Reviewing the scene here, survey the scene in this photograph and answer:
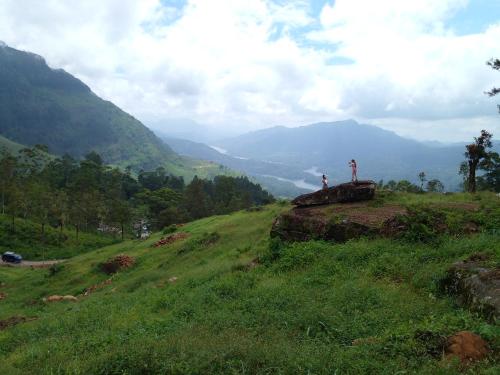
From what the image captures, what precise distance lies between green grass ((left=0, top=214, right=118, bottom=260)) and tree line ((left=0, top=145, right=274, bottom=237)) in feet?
4.78

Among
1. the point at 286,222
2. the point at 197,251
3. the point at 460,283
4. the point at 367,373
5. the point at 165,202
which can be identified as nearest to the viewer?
the point at 367,373

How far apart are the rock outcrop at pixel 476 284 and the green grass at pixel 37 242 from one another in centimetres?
6505

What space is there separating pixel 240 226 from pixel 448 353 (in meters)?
23.2

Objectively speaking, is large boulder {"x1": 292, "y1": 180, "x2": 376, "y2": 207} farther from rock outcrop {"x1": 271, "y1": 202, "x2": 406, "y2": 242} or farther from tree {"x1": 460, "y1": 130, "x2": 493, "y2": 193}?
tree {"x1": 460, "y1": 130, "x2": 493, "y2": 193}

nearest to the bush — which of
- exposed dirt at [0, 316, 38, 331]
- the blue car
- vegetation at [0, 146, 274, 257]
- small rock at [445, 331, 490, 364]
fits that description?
exposed dirt at [0, 316, 38, 331]

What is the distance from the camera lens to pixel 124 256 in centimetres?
3219

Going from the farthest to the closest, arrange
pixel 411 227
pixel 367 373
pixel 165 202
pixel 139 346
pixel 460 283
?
pixel 165 202 → pixel 411 227 → pixel 460 283 → pixel 139 346 → pixel 367 373

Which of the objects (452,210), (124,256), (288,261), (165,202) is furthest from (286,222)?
(165,202)

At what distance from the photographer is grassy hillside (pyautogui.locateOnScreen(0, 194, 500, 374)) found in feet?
29.6

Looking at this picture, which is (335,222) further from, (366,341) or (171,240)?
(171,240)

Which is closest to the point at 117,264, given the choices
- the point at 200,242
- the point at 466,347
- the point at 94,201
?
the point at 200,242

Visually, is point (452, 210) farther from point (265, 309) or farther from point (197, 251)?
point (197, 251)

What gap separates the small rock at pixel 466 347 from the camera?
846 cm

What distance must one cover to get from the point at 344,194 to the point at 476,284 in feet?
39.8
